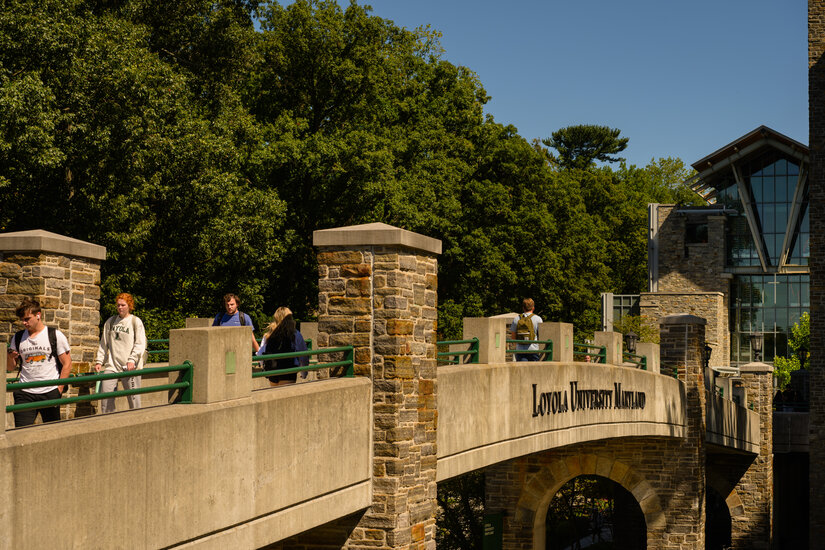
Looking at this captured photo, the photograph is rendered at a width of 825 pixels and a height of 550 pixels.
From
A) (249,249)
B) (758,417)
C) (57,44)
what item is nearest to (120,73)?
(57,44)

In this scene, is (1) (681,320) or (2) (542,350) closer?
(2) (542,350)

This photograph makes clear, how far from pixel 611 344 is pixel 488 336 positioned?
636 centimetres

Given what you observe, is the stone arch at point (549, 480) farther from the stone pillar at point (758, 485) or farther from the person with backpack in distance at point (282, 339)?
the person with backpack in distance at point (282, 339)

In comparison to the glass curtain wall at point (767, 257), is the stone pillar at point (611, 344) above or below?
below

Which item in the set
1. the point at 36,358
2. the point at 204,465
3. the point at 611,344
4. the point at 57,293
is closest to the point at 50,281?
the point at 57,293

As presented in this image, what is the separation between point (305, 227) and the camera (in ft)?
110

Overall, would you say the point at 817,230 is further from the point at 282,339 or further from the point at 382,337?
the point at 282,339

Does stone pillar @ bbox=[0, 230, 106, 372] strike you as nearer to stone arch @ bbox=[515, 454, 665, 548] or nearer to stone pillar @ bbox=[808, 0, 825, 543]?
stone arch @ bbox=[515, 454, 665, 548]

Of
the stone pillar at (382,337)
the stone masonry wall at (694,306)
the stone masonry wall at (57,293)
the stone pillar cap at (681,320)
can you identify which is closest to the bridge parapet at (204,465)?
the stone pillar at (382,337)

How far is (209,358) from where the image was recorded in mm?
7926

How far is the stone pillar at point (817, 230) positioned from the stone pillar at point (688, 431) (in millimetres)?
15260

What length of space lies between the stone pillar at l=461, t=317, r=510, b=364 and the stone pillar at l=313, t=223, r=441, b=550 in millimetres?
2791

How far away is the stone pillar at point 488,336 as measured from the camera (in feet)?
44.9

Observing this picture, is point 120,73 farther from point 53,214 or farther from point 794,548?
point 794,548
